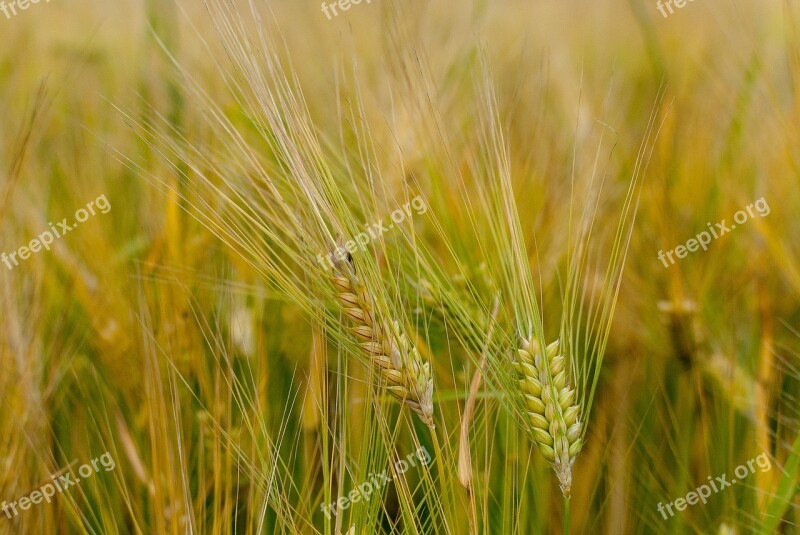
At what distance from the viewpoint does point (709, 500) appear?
26.3 inches

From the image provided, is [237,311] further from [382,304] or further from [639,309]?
[639,309]

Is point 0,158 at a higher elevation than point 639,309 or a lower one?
higher

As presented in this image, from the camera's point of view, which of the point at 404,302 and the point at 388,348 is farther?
the point at 404,302

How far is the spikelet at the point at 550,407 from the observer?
1.63 ft

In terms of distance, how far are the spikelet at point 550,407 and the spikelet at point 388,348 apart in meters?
0.08

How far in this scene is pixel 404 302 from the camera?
0.70 m

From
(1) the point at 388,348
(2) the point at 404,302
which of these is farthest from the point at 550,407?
(2) the point at 404,302

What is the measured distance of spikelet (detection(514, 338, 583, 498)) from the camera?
0.50 meters

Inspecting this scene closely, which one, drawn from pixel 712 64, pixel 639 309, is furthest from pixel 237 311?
pixel 712 64

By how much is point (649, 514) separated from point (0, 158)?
0.83 meters

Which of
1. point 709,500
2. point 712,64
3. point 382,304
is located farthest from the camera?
point 712,64

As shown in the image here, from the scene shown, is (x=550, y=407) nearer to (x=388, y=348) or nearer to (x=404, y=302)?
(x=388, y=348)

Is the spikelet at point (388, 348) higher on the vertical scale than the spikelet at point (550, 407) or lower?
higher

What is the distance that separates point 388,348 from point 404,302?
0.20 meters
